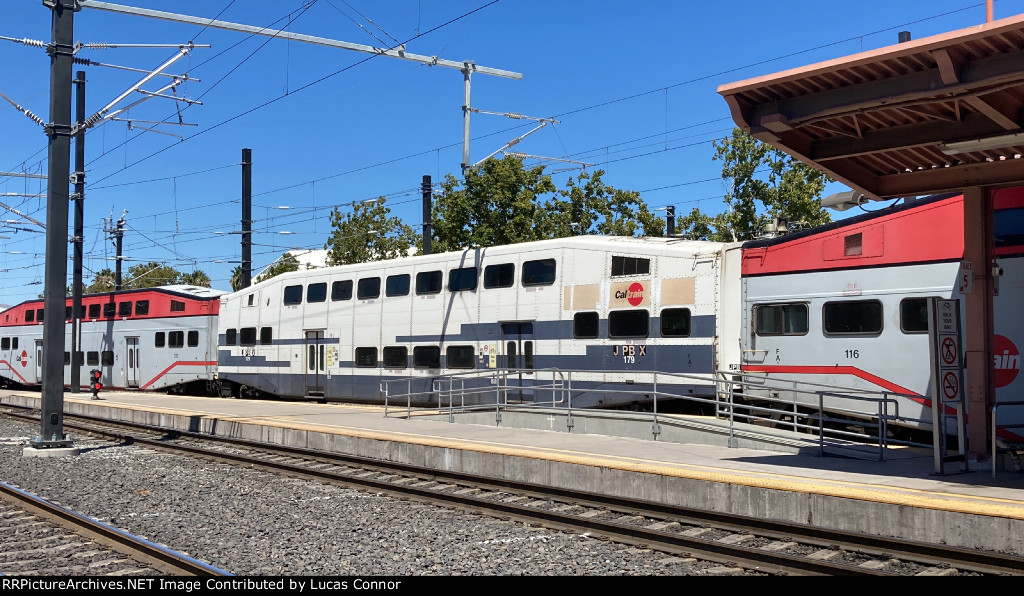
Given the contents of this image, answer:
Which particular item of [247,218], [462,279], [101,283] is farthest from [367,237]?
[101,283]

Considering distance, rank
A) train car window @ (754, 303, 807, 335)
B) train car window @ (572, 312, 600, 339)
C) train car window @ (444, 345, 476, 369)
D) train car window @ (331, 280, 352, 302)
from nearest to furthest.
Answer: train car window @ (754, 303, 807, 335) → train car window @ (572, 312, 600, 339) → train car window @ (444, 345, 476, 369) → train car window @ (331, 280, 352, 302)

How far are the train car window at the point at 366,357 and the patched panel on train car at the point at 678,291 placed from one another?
10295 mm

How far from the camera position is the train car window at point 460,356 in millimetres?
23000

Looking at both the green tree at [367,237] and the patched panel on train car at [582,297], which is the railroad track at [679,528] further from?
the green tree at [367,237]

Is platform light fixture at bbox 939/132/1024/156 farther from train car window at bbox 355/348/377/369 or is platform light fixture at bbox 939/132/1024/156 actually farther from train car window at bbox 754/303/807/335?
train car window at bbox 355/348/377/369

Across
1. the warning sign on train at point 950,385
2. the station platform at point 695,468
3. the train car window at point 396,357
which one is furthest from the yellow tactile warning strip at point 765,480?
the train car window at point 396,357

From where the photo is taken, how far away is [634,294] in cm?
1930

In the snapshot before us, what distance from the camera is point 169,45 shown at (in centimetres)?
1869

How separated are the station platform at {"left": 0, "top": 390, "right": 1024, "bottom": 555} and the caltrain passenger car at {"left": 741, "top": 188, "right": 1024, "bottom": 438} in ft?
5.43

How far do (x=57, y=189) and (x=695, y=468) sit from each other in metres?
12.3

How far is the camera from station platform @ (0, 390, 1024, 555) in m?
9.06

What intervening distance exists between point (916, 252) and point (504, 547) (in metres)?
9.29

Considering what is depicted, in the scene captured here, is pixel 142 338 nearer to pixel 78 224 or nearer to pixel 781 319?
pixel 78 224

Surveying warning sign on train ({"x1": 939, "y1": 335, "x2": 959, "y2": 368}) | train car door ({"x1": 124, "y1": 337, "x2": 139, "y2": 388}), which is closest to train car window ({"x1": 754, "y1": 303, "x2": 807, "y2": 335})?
warning sign on train ({"x1": 939, "y1": 335, "x2": 959, "y2": 368})
